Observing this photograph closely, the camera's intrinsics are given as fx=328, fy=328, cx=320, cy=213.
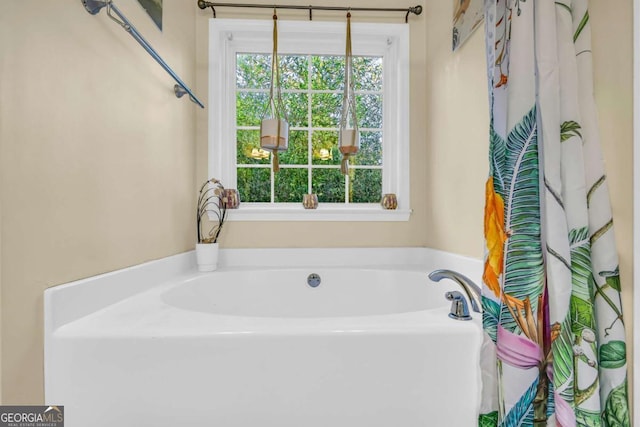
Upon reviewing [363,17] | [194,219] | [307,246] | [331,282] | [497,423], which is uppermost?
[363,17]

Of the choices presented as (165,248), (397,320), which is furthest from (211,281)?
(397,320)

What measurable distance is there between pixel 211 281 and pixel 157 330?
0.80 metres

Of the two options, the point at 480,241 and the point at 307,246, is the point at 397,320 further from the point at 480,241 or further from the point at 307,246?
the point at 307,246

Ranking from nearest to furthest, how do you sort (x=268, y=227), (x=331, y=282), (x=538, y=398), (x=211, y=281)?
1. (x=538, y=398)
2. (x=211, y=281)
3. (x=331, y=282)
4. (x=268, y=227)

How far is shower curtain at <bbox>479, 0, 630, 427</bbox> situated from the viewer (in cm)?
71

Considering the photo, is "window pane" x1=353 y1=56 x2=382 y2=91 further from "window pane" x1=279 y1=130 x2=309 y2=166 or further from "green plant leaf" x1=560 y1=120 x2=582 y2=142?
"green plant leaf" x1=560 y1=120 x2=582 y2=142

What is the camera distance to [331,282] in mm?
1777

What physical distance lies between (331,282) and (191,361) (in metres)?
1.04

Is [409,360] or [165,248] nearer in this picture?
[409,360]

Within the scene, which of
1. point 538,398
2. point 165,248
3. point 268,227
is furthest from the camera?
point 268,227

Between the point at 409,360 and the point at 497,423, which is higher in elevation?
the point at 409,360

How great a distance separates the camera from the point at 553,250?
29.2 inches

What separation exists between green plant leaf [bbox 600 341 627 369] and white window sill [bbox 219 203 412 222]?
1.27m

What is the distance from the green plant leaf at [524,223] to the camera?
77 cm
